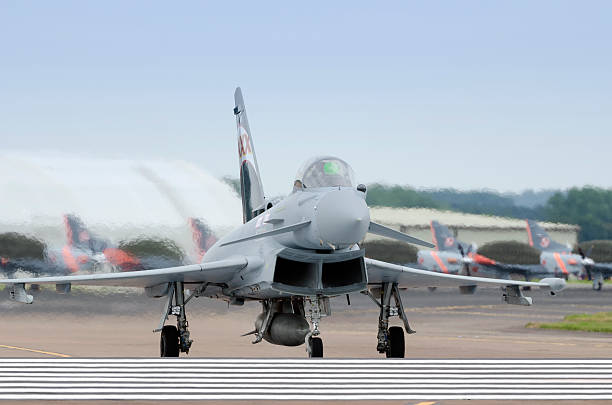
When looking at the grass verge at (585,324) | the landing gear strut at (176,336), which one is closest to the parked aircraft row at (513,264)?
the grass verge at (585,324)

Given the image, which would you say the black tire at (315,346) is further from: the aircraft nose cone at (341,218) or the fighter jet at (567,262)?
the fighter jet at (567,262)

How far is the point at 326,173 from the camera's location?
18469mm

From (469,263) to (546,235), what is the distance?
500cm

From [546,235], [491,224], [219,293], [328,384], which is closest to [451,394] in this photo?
[328,384]

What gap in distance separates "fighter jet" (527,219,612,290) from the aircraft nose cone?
1772 inches

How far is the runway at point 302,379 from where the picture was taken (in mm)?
11461

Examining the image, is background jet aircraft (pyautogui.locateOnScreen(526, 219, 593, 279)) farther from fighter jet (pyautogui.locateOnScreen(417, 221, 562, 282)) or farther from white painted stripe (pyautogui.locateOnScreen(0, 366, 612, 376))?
white painted stripe (pyautogui.locateOnScreen(0, 366, 612, 376))

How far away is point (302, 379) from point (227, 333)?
16.3 metres

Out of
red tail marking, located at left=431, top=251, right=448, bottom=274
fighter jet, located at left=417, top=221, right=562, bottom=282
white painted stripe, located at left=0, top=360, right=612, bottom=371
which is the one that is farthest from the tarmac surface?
red tail marking, located at left=431, top=251, right=448, bottom=274

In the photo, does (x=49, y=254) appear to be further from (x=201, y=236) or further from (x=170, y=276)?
(x=170, y=276)

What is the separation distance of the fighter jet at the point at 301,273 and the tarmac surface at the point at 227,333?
43.8 inches

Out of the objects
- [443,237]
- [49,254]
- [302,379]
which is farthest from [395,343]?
[443,237]

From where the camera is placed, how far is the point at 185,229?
31.0 metres

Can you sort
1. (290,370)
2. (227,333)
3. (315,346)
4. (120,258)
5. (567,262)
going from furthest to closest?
(567,262), (120,258), (227,333), (315,346), (290,370)
